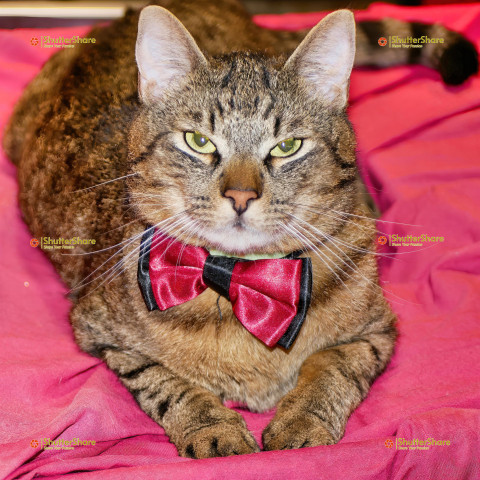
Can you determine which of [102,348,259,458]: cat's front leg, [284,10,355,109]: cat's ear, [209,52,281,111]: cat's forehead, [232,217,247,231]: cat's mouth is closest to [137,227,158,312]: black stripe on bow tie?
[102,348,259,458]: cat's front leg

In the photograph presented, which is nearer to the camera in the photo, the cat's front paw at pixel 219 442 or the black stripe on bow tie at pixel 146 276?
the cat's front paw at pixel 219 442

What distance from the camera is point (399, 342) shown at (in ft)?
6.63

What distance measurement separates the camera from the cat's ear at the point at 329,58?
1.58 metres

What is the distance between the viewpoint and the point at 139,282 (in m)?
1.73

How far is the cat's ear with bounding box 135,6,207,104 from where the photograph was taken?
1588mm

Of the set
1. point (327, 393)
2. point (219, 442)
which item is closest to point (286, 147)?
point (327, 393)

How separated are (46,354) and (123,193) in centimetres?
58

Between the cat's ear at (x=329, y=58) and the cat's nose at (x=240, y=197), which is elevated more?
the cat's ear at (x=329, y=58)

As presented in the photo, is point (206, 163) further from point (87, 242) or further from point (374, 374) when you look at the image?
point (374, 374)

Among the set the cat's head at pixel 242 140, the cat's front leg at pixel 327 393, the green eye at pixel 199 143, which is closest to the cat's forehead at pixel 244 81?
the cat's head at pixel 242 140

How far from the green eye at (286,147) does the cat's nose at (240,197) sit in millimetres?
186

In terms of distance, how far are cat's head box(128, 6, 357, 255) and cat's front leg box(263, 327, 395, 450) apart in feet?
1.20

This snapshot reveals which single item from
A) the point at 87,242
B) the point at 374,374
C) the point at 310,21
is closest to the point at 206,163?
the point at 87,242

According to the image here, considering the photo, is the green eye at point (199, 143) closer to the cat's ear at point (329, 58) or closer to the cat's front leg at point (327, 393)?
the cat's ear at point (329, 58)
